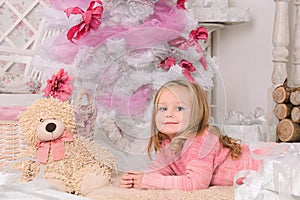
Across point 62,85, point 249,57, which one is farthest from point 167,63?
point 249,57

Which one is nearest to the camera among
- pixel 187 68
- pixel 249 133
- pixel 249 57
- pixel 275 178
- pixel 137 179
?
pixel 275 178

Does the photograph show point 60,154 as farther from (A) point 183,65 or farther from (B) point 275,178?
(B) point 275,178

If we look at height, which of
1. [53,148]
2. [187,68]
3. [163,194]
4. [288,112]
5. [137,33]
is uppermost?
[137,33]

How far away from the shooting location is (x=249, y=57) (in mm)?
2506

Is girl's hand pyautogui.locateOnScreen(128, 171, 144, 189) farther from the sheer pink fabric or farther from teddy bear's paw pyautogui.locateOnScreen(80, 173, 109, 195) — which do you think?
the sheer pink fabric

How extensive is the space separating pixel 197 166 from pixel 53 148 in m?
0.43

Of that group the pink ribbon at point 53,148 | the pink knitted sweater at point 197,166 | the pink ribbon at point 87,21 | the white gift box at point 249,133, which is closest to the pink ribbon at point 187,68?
the pink knitted sweater at point 197,166

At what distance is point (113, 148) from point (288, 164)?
0.61m

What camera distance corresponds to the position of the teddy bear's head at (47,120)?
157 cm

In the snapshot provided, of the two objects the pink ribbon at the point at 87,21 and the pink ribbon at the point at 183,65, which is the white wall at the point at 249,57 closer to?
the pink ribbon at the point at 183,65

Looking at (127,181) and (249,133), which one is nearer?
(127,181)

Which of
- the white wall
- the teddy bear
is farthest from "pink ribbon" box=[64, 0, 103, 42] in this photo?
the white wall

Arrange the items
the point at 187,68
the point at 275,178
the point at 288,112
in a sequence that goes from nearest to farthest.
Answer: the point at 275,178 → the point at 187,68 → the point at 288,112

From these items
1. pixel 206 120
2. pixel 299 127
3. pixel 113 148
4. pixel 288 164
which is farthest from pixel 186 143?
pixel 299 127
